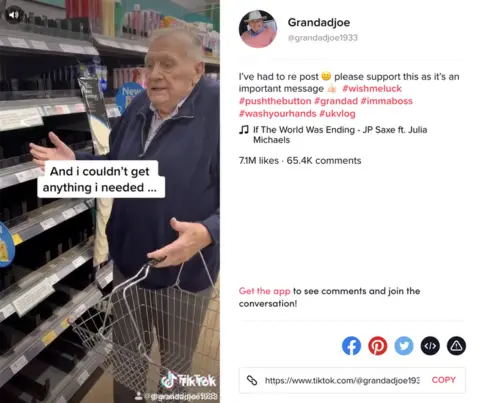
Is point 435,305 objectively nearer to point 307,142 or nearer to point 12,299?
point 307,142

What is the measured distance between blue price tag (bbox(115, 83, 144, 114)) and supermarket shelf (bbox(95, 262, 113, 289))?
0.46 metres

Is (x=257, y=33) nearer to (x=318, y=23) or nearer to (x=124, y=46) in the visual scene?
(x=318, y=23)

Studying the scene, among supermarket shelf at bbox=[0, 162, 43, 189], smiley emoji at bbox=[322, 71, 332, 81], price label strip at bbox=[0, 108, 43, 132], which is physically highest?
smiley emoji at bbox=[322, 71, 332, 81]

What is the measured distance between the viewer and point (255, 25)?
37.9 inches

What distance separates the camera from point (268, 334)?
1090 mm

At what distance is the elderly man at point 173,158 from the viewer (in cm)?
102

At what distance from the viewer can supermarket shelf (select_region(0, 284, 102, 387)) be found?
1601 millimetres

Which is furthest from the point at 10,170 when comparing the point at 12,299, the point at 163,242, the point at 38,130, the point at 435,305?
the point at 435,305

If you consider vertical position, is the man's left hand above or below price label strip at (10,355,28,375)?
above

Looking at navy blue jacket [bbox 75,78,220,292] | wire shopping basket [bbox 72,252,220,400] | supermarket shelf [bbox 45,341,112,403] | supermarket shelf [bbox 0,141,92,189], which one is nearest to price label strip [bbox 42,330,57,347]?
supermarket shelf [bbox 45,341,112,403]

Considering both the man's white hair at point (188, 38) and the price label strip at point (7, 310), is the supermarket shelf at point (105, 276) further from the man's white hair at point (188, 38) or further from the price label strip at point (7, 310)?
the man's white hair at point (188, 38)

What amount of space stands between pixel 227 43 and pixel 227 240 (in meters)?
0.49

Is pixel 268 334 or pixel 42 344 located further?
pixel 42 344

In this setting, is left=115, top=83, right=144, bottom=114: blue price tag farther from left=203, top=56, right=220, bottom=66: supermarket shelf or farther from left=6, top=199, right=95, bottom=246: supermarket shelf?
left=6, top=199, right=95, bottom=246: supermarket shelf
